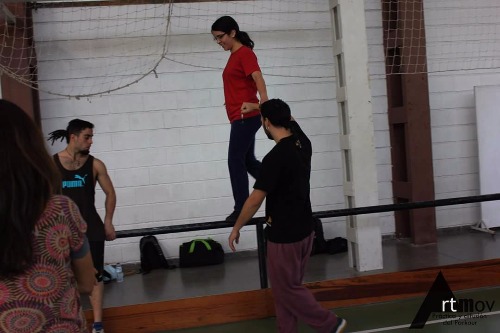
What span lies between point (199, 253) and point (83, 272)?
4.27 metres

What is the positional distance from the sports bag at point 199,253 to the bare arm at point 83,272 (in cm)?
419

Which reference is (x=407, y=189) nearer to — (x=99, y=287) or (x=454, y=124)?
(x=454, y=124)

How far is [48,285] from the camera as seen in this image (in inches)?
59.2

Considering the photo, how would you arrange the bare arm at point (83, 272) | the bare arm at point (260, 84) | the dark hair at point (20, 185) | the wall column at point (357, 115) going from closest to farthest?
the dark hair at point (20, 185), the bare arm at point (83, 272), the bare arm at point (260, 84), the wall column at point (357, 115)

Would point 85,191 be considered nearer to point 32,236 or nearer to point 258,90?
point 258,90

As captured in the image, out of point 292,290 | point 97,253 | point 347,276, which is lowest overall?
point 347,276

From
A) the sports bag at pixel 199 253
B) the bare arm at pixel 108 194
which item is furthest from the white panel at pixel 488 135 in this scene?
the bare arm at pixel 108 194

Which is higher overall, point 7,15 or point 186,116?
point 7,15

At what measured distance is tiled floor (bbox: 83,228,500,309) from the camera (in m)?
4.89

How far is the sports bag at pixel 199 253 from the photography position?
19.2 ft
